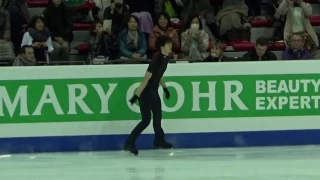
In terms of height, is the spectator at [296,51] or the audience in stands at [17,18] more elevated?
the audience in stands at [17,18]

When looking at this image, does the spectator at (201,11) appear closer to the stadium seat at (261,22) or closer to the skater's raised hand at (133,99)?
the stadium seat at (261,22)

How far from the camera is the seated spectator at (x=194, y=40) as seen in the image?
11102mm

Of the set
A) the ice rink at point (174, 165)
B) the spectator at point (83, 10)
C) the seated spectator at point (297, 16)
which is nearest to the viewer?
the ice rink at point (174, 165)

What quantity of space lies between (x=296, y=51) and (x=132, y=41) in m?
2.29

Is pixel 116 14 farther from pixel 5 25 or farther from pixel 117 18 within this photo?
pixel 5 25

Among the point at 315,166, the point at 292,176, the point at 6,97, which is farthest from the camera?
the point at 6,97

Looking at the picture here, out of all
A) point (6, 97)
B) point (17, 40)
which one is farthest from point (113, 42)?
point (6, 97)

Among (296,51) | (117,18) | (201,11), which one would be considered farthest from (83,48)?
(296,51)

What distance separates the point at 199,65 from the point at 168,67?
37cm

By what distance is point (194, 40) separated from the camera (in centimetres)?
1116

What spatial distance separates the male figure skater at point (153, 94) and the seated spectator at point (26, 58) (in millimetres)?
1641

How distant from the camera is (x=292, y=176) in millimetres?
7754

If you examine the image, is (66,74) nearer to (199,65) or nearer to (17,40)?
(199,65)

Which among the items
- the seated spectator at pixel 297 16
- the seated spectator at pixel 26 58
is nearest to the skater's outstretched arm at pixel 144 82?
the seated spectator at pixel 26 58
